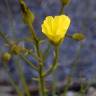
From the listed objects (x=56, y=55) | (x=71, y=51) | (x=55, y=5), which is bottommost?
(x=56, y=55)

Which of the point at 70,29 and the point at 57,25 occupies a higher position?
the point at 70,29

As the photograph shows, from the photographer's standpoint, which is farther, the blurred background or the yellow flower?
the blurred background

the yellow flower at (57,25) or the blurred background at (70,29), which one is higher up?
the blurred background at (70,29)

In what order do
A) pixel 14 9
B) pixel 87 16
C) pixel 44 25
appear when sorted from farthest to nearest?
pixel 14 9
pixel 87 16
pixel 44 25

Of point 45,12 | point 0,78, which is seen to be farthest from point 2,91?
point 45,12

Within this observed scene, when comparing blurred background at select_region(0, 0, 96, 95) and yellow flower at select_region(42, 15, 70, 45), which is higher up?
blurred background at select_region(0, 0, 96, 95)

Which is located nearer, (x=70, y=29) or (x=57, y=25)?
(x=57, y=25)

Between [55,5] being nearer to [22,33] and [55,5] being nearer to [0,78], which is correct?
[22,33]

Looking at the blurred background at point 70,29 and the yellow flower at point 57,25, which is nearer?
the yellow flower at point 57,25

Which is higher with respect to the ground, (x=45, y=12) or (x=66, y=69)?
(x=45, y=12)

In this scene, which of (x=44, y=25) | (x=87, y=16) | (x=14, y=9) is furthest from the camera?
(x=14, y=9)

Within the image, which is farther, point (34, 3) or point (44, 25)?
point (34, 3)
